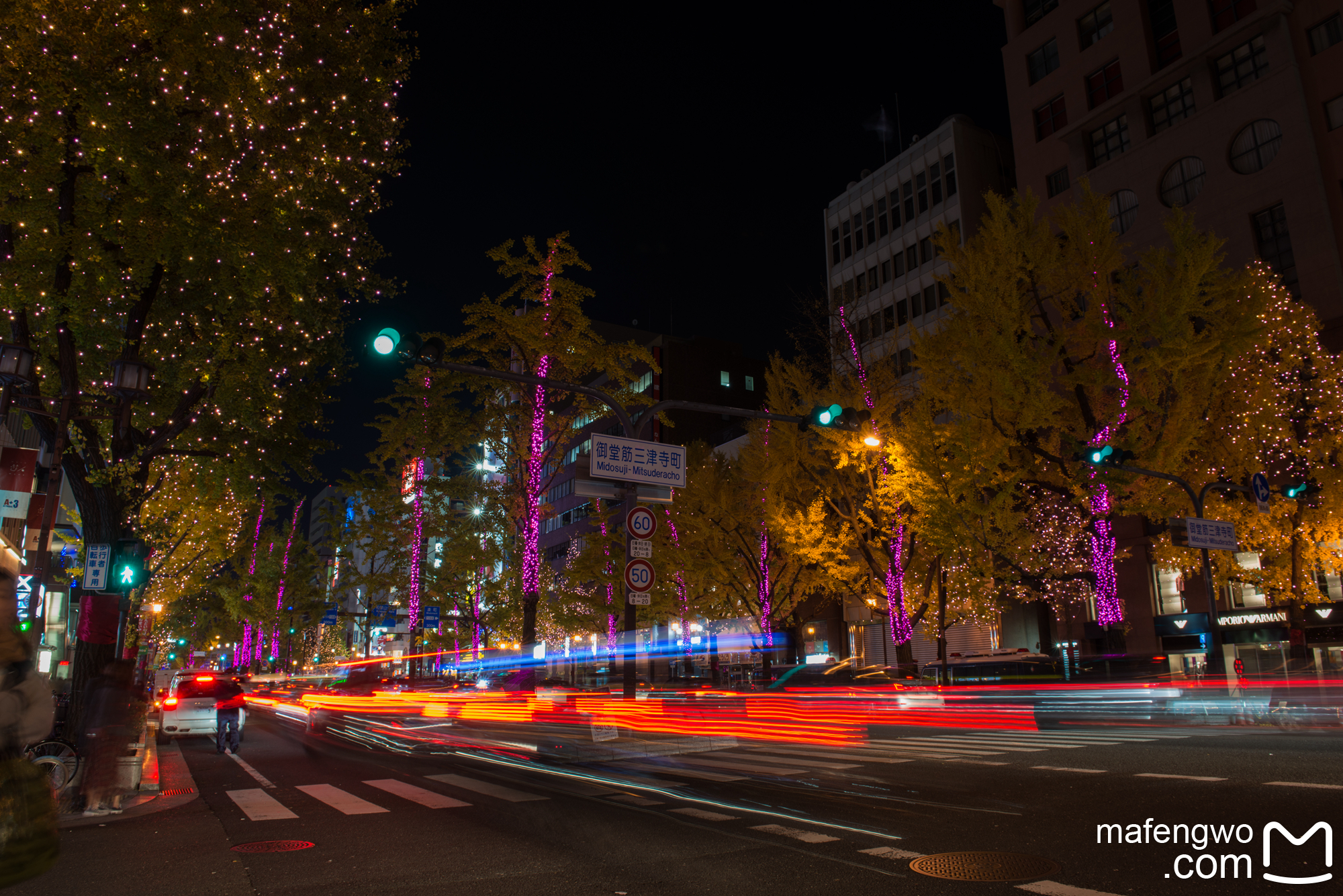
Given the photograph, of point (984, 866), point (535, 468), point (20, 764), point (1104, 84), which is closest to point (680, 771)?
point (984, 866)

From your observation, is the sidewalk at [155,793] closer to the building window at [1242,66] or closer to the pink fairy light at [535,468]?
the pink fairy light at [535,468]

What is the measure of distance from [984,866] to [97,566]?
47.2ft

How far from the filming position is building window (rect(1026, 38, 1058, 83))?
4078cm

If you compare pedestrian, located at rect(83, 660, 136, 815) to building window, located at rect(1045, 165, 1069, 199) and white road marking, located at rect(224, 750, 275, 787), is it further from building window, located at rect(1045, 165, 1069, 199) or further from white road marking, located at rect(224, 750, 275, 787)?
building window, located at rect(1045, 165, 1069, 199)

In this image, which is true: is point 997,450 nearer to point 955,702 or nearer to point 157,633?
→ point 955,702

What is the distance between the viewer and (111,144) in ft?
40.4

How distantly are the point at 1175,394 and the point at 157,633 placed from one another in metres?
78.2

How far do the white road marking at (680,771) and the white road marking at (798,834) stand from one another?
3.36m

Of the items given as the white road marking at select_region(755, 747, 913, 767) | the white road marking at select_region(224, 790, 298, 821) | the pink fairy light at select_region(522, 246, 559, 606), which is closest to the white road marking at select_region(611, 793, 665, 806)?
the white road marking at select_region(224, 790, 298, 821)

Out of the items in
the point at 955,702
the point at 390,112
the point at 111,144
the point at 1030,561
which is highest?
the point at 390,112

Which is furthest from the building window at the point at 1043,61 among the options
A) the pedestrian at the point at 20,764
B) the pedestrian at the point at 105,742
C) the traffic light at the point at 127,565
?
the pedestrian at the point at 20,764

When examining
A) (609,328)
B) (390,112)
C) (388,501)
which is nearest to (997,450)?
(390,112)

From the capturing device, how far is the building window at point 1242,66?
32.0m

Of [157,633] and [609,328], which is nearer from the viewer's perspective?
[157,633]
